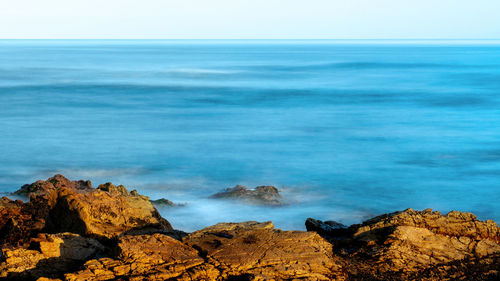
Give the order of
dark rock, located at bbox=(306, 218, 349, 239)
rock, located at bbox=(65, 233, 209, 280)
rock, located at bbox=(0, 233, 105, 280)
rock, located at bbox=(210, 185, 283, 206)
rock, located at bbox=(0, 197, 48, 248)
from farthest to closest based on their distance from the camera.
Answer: rock, located at bbox=(210, 185, 283, 206)
dark rock, located at bbox=(306, 218, 349, 239)
rock, located at bbox=(0, 197, 48, 248)
rock, located at bbox=(0, 233, 105, 280)
rock, located at bbox=(65, 233, 209, 280)

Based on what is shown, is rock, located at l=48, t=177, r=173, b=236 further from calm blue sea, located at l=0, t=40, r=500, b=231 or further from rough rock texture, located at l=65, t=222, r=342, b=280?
calm blue sea, located at l=0, t=40, r=500, b=231

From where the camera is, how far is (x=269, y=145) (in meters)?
18.2

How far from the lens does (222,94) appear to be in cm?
3353

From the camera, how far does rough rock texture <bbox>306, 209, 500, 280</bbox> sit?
14.9 feet

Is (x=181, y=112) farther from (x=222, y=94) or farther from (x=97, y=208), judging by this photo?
(x=97, y=208)

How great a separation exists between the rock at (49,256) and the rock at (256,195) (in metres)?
6.02

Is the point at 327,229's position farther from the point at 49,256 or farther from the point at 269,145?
the point at 269,145

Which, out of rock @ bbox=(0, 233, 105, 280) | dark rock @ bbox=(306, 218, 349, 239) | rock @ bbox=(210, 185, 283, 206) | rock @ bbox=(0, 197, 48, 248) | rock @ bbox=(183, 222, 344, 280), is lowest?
rock @ bbox=(210, 185, 283, 206)

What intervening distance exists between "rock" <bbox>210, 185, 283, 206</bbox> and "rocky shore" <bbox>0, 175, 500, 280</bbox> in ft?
16.2

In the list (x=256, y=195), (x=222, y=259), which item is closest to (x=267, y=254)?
(x=222, y=259)

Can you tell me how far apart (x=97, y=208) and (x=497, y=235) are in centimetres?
382

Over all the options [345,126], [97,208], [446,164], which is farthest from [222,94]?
[97,208]

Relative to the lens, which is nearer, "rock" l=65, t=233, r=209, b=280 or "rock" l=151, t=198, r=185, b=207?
"rock" l=65, t=233, r=209, b=280


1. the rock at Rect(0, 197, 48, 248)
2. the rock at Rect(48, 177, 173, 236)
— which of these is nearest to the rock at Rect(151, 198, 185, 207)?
the rock at Rect(0, 197, 48, 248)
